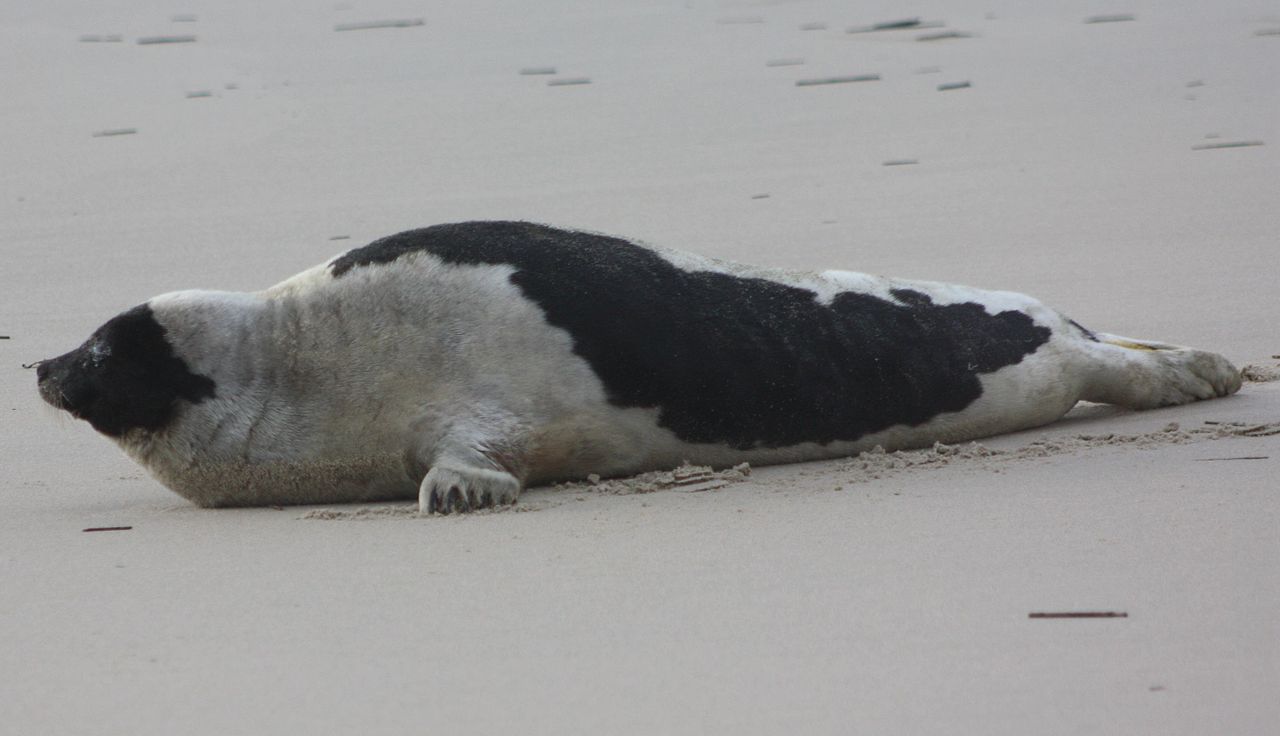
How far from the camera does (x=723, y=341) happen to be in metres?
4.73

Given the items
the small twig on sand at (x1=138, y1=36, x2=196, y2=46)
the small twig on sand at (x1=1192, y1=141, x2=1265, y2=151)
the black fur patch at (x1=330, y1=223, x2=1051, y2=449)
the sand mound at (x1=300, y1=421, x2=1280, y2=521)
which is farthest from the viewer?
the small twig on sand at (x1=138, y1=36, x2=196, y2=46)

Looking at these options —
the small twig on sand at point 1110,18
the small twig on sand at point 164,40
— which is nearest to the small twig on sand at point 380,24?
the small twig on sand at point 164,40

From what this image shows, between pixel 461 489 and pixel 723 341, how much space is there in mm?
805

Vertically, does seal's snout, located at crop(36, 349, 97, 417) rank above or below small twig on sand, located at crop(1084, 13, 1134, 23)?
above

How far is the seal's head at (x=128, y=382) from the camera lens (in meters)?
4.60

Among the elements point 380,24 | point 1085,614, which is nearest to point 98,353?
point 1085,614

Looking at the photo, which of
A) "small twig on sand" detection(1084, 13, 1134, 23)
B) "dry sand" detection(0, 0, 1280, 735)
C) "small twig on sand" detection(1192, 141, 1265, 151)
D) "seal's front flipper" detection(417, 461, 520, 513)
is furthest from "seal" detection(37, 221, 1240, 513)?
"small twig on sand" detection(1084, 13, 1134, 23)

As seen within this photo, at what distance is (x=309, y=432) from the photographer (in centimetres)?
460

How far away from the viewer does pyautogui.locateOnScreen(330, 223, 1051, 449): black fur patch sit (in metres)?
4.66

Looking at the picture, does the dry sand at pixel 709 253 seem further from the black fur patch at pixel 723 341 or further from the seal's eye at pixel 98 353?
the seal's eye at pixel 98 353

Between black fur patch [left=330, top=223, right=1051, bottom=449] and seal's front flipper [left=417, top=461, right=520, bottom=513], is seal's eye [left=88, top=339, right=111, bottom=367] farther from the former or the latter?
seal's front flipper [left=417, top=461, right=520, bottom=513]

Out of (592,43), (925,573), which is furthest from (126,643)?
(592,43)

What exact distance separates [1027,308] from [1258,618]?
2051 mm

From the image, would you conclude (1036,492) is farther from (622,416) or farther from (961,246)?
(961,246)
